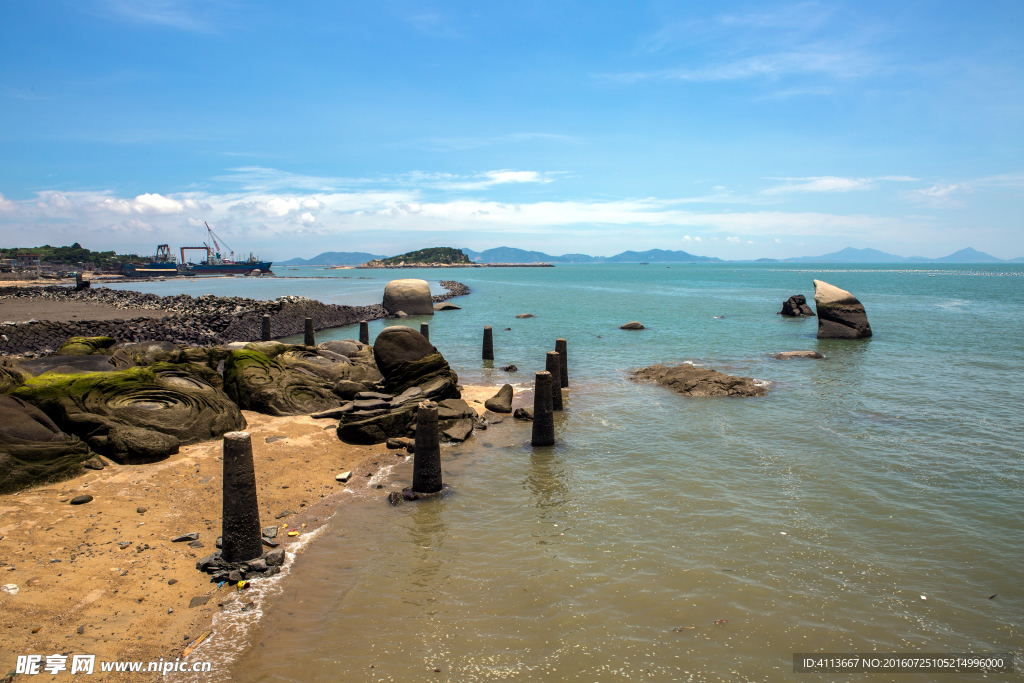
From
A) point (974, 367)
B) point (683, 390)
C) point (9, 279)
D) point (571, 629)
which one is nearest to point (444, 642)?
point (571, 629)

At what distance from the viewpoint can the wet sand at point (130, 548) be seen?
5.65 metres

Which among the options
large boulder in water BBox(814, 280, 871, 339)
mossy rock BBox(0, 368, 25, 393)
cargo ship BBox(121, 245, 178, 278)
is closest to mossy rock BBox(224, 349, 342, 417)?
mossy rock BBox(0, 368, 25, 393)

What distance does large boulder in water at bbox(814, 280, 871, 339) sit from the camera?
3002 cm

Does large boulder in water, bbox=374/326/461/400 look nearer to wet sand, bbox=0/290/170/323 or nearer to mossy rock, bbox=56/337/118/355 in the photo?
mossy rock, bbox=56/337/118/355

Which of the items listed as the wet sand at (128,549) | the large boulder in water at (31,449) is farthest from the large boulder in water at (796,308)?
the large boulder in water at (31,449)

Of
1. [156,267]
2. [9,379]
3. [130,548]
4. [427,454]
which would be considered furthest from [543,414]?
[156,267]

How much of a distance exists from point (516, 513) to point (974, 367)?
2358cm

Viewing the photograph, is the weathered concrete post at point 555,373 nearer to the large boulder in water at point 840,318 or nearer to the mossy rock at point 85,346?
the mossy rock at point 85,346

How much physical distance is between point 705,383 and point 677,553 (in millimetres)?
11102

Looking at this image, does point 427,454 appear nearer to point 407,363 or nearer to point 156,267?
point 407,363

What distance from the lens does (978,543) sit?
27.9 ft

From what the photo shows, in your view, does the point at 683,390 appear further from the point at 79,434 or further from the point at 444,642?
the point at 79,434

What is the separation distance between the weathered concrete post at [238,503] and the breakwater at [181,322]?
20.5 metres

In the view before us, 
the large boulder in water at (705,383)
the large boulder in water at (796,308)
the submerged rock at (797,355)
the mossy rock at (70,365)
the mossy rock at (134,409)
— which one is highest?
the large boulder in water at (796,308)
